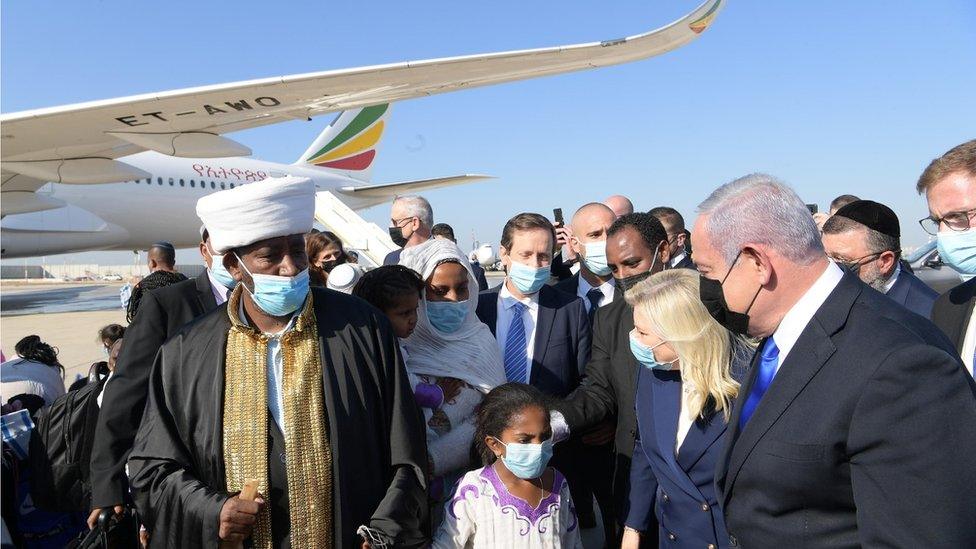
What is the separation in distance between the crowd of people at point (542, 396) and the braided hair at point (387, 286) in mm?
12

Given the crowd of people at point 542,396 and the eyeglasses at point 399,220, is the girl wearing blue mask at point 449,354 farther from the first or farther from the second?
the eyeglasses at point 399,220

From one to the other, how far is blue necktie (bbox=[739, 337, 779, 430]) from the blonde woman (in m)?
0.53

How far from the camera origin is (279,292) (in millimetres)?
1998

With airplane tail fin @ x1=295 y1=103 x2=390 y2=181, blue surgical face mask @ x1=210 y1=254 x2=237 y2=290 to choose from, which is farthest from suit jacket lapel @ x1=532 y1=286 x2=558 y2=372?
airplane tail fin @ x1=295 y1=103 x2=390 y2=181

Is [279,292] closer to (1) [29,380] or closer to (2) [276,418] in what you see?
→ (2) [276,418]

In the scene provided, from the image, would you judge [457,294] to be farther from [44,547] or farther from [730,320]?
[44,547]

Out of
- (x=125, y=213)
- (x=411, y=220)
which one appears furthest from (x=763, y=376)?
(x=125, y=213)

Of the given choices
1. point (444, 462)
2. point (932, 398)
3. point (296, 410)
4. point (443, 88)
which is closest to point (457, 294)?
point (444, 462)

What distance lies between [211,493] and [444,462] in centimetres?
89

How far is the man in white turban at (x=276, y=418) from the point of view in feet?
6.15

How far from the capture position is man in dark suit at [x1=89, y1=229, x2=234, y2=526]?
2.36 m

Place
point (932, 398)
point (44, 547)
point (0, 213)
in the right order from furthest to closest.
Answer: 1. point (0, 213)
2. point (44, 547)
3. point (932, 398)

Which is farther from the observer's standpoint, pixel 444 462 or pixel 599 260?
pixel 599 260

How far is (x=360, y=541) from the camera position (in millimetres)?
1912
